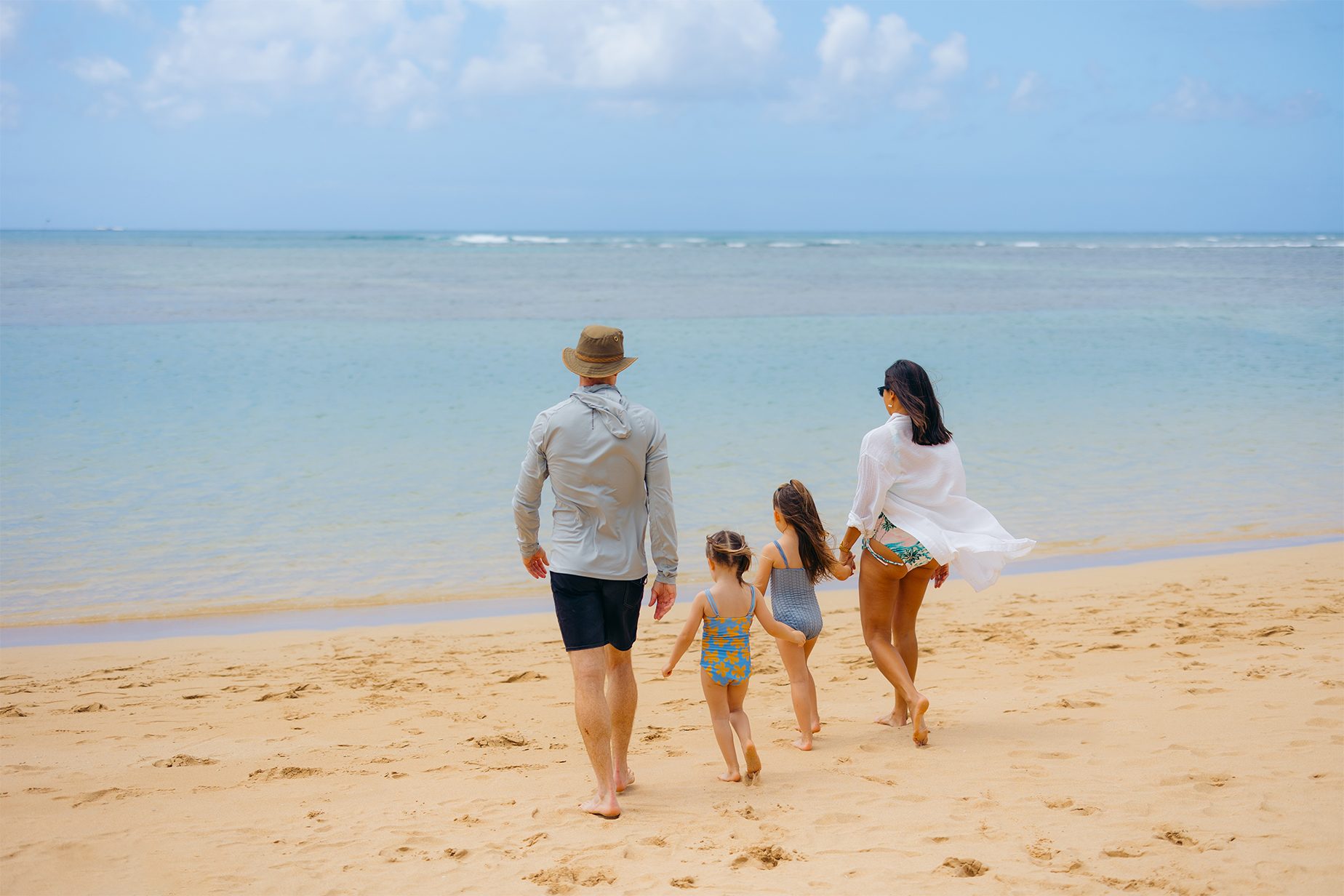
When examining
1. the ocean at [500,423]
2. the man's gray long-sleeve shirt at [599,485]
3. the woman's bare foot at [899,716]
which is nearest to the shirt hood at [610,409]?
the man's gray long-sleeve shirt at [599,485]

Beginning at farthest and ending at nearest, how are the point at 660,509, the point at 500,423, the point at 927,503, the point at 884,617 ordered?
the point at 500,423 → the point at 884,617 → the point at 927,503 → the point at 660,509

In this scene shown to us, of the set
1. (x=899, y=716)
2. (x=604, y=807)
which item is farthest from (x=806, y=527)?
(x=604, y=807)

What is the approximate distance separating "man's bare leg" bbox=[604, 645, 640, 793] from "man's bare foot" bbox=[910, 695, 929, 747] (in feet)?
4.32

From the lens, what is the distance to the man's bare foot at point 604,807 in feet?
11.7

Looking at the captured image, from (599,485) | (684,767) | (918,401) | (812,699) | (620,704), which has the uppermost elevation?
(918,401)

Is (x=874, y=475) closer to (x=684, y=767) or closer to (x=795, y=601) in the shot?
(x=795, y=601)

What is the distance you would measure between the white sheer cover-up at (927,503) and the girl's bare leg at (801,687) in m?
0.62

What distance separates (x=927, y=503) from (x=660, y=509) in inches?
52.5

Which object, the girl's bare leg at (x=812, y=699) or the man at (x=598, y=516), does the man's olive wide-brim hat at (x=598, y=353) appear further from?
the girl's bare leg at (x=812, y=699)

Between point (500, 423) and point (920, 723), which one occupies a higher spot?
point (500, 423)

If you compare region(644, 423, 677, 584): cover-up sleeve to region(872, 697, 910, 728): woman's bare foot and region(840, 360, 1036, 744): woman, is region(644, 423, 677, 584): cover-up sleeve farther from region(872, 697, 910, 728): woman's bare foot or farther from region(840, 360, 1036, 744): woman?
region(872, 697, 910, 728): woman's bare foot

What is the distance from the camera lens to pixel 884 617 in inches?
171

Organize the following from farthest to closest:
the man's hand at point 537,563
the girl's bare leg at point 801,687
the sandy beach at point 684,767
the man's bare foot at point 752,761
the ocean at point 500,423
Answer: the ocean at point 500,423 → the girl's bare leg at point 801,687 → the man's bare foot at point 752,761 → the man's hand at point 537,563 → the sandy beach at point 684,767

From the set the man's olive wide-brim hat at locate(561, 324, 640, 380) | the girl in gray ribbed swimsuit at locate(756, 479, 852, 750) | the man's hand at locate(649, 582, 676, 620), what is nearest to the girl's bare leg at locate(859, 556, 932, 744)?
the girl in gray ribbed swimsuit at locate(756, 479, 852, 750)
